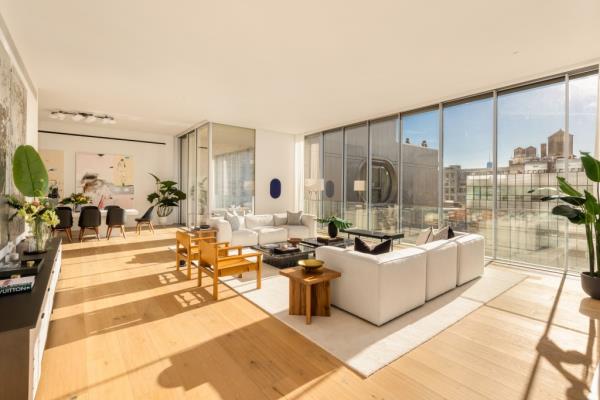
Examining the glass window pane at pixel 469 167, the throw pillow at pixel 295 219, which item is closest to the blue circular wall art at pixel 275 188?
the throw pillow at pixel 295 219

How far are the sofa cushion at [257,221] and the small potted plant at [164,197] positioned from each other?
3652 millimetres

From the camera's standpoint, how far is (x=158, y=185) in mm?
10125

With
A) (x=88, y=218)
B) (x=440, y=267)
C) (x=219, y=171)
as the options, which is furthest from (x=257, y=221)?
(x=440, y=267)

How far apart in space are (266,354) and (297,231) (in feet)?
14.8

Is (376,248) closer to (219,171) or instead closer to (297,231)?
(297,231)

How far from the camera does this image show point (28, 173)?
338cm

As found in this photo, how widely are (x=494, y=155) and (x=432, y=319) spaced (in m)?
3.76

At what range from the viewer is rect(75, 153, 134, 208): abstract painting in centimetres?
888

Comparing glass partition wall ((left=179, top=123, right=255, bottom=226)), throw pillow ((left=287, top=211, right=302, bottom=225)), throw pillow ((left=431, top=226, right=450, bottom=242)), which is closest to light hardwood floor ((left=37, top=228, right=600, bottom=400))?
throw pillow ((left=431, top=226, right=450, bottom=242))

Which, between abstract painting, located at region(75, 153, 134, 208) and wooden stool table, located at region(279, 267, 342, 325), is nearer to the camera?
wooden stool table, located at region(279, 267, 342, 325)

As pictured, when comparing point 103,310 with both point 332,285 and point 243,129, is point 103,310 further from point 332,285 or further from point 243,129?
point 243,129

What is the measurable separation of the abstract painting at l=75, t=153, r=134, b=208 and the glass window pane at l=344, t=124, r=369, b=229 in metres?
6.74

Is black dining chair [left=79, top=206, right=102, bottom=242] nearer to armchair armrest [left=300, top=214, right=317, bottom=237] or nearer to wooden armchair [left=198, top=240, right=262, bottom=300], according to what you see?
wooden armchair [left=198, top=240, right=262, bottom=300]

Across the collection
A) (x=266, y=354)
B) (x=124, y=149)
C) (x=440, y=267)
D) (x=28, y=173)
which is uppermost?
(x=124, y=149)
